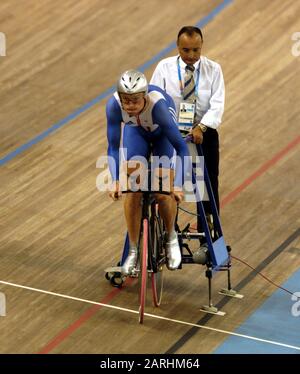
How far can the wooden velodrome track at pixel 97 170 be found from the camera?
7.61 meters

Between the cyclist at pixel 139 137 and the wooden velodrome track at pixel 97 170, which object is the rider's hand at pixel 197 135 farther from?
the wooden velodrome track at pixel 97 170

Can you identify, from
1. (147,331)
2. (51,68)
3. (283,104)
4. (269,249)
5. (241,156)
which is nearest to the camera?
(147,331)

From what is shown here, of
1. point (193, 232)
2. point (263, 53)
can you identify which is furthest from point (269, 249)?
point (263, 53)

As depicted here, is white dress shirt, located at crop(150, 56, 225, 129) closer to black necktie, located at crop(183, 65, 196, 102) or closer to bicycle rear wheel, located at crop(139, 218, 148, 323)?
black necktie, located at crop(183, 65, 196, 102)

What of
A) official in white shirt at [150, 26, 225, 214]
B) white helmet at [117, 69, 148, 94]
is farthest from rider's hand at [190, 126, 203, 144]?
white helmet at [117, 69, 148, 94]

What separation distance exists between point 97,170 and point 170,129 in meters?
2.67

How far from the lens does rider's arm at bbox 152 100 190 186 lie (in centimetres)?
733

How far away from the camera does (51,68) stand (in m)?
11.7

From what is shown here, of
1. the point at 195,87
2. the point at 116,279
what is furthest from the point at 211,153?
the point at 116,279

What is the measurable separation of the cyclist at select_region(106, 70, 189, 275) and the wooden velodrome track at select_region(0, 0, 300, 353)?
54 centimetres

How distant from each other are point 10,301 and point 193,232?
149 centimetres

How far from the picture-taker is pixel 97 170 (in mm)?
9922
